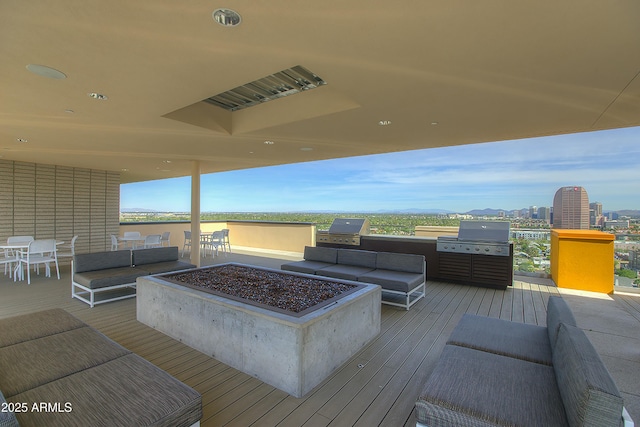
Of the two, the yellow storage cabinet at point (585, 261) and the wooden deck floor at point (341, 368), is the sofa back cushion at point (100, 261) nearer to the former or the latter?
the wooden deck floor at point (341, 368)

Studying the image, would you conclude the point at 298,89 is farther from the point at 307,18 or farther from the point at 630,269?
the point at 630,269

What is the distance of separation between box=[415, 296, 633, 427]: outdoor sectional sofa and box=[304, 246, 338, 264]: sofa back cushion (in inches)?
121

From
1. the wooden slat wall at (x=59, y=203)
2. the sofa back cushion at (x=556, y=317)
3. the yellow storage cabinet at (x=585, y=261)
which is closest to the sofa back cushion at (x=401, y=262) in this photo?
the sofa back cushion at (x=556, y=317)

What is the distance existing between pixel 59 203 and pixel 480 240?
33.2 ft

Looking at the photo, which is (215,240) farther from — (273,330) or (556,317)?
(556,317)

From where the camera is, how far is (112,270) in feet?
14.8

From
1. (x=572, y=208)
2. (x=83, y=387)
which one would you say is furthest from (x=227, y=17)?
(x=572, y=208)

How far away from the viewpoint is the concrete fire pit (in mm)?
2088

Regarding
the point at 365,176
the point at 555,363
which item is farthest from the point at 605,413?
the point at 365,176

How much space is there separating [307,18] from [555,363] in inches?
97.3

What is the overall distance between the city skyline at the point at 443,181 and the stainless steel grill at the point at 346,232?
2073mm

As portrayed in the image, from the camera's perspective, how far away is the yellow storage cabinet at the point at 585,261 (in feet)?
15.9

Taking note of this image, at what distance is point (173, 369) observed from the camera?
2396mm

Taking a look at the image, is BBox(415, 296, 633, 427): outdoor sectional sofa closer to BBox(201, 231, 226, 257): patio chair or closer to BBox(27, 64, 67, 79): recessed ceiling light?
BBox(27, 64, 67, 79): recessed ceiling light
